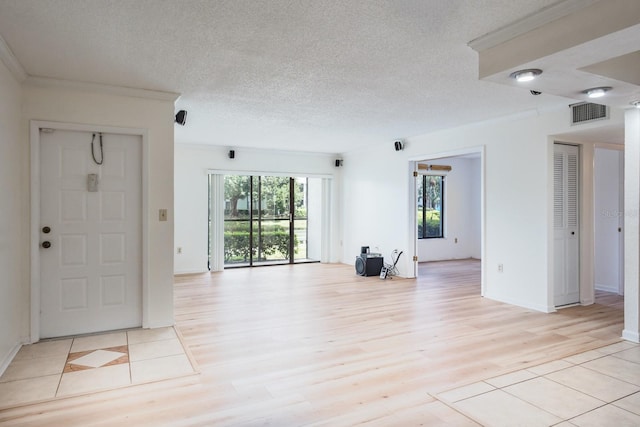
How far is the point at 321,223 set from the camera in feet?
28.8

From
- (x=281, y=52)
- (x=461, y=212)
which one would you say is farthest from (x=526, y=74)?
(x=461, y=212)

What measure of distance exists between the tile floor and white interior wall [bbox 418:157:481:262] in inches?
250

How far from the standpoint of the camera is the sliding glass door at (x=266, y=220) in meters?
8.04

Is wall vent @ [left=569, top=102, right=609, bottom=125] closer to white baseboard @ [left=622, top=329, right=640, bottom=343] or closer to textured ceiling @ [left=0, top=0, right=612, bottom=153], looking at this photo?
textured ceiling @ [left=0, top=0, right=612, bottom=153]

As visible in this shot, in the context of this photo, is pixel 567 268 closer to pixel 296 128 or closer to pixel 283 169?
pixel 296 128

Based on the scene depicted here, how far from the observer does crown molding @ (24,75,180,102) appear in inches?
141

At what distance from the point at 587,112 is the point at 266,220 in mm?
5758

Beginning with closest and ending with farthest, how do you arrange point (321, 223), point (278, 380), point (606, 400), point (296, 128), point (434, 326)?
point (606, 400)
point (278, 380)
point (434, 326)
point (296, 128)
point (321, 223)

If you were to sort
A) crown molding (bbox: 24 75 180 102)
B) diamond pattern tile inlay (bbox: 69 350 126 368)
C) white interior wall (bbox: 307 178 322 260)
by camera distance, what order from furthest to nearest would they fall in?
white interior wall (bbox: 307 178 322 260)
crown molding (bbox: 24 75 180 102)
diamond pattern tile inlay (bbox: 69 350 126 368)

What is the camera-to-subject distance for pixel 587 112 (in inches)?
170

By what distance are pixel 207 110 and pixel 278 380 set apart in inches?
129

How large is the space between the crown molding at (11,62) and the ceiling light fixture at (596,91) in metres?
4.19

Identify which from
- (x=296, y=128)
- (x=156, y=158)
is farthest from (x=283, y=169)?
(x=156, y=158)

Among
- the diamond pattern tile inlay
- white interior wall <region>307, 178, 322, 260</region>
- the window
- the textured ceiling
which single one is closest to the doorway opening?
the window
